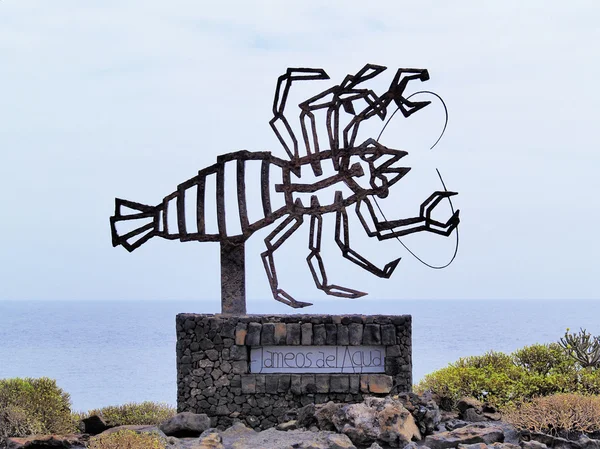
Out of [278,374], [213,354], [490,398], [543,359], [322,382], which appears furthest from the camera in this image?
[543,359]

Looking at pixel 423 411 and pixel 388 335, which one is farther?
pixel 388 335

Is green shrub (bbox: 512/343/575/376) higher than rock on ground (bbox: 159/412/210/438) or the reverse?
higher

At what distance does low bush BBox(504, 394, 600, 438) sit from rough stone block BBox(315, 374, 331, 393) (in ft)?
8.77

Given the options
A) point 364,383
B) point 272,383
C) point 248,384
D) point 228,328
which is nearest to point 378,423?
point 364,383

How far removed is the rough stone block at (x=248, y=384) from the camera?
13.1 meters

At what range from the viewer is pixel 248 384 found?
43.0 feet

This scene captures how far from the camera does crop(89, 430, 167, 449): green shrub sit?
10.5m

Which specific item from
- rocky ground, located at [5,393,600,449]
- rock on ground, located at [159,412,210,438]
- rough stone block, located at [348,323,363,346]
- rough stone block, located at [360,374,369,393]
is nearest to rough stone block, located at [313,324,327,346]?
rough stone block, located at [348,323,363,346]

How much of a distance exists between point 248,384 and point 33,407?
122 inches

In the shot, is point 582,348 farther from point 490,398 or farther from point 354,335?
point 354,335

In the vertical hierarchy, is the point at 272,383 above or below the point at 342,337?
below

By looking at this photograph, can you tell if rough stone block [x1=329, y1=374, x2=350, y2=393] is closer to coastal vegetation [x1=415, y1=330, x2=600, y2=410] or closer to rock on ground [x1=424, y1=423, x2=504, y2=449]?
coastal vegetation [x1=415, y1=330, x2=600, y2=410]

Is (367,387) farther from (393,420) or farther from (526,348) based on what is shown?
(526,348)

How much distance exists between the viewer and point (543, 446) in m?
10.9
